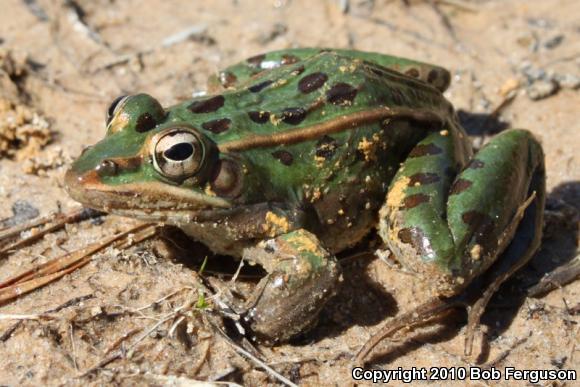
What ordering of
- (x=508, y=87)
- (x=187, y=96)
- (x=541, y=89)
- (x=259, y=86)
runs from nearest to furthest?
(x=259, y=86)
(x=187, y=96)
(x=541, y=89)
(x=508, y=87)

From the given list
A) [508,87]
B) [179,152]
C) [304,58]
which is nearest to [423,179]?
[304,58]

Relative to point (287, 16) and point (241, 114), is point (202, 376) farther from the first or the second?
point (287, 16)

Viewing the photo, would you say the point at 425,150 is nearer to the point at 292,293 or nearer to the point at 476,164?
the point at 476,164

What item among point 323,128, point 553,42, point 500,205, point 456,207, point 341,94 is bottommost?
point 553,42

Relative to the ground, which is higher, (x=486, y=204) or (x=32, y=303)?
(x=32, y=303)

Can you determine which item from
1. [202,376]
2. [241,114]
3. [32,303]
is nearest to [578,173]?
[241,114]

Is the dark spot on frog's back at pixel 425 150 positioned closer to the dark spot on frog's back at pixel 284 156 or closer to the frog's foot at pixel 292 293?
the dark spot on frog's back at pixel 284 156

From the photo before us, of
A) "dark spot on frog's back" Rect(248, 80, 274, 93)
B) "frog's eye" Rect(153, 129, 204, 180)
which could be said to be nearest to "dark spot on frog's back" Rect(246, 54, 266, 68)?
"dark spot on frog's back" Rect(248, 80, 274, 93)
